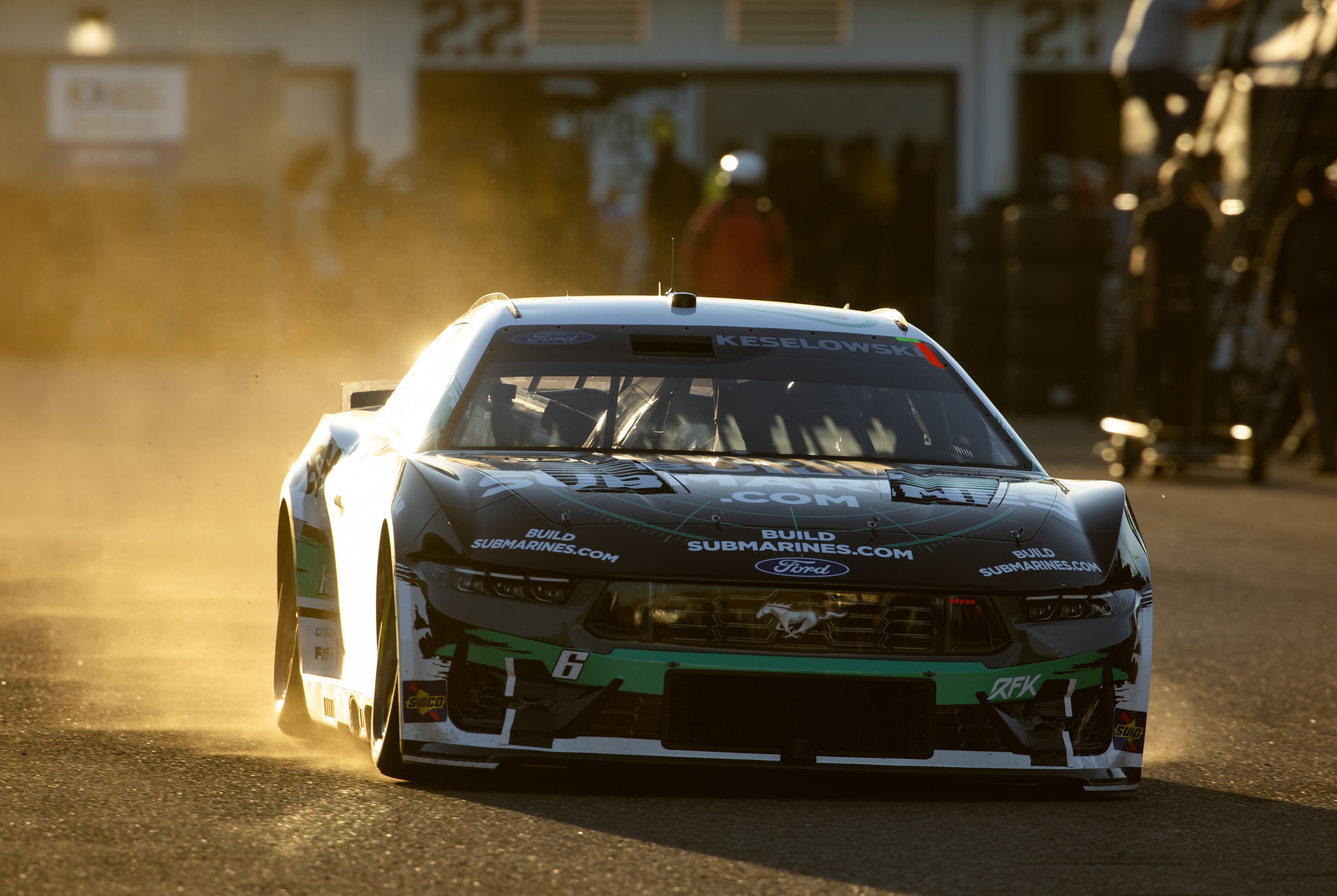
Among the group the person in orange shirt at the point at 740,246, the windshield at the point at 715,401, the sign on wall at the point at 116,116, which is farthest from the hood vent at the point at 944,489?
the sign on wall at the point at 116,116

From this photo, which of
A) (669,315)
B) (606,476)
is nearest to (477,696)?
(606,476)

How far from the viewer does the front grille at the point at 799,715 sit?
4.89m

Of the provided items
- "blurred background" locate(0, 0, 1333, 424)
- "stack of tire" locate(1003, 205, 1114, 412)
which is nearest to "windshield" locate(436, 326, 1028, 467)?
"stack of tire" locate(1003, 205, 1114, 412)

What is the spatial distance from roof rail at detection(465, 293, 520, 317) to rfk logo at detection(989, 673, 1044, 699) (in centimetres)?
188

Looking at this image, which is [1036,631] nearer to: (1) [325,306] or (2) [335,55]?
(1) [325,306]

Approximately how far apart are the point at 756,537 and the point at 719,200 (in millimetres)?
10433

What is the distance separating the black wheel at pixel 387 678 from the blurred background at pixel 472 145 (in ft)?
62.7

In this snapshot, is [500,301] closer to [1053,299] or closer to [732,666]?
[732,666]

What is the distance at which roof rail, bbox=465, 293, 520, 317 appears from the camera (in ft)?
20.6

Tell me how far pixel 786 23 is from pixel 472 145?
4782mm

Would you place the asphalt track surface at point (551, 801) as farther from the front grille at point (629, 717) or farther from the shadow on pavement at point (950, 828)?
the front grille at point (629, 717)

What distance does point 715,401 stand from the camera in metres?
5.94

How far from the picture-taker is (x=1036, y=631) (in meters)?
5.01

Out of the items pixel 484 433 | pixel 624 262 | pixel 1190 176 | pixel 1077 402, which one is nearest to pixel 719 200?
pixel 1190 176
